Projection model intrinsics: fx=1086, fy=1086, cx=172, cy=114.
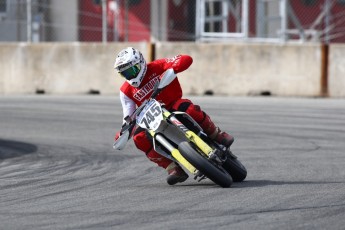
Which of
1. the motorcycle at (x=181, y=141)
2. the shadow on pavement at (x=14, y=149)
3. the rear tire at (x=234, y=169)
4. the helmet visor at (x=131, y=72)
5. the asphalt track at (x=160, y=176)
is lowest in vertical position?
the shadow on pavement at (x=14, y=149)

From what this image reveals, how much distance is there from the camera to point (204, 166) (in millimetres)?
9422

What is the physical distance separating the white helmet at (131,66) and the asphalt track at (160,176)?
3.28ft

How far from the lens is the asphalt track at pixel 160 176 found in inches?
307

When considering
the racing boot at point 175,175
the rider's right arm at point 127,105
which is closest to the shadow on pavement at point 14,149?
the rider's right arm at point 127,105

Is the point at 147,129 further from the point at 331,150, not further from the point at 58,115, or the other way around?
the point at 58,115

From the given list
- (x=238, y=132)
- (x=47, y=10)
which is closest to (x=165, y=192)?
(x=238, y=132)

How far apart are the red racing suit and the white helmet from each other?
0.11 m

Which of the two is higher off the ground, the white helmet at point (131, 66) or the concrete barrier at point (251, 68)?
the white helmet at point (131, 66)

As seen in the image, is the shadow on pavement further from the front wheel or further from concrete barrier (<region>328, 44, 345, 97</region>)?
concrete barrier (<region>328, 44, 345, 97</region>)

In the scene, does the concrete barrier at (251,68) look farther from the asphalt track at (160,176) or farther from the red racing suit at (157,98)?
the red racing suit at (157,98)

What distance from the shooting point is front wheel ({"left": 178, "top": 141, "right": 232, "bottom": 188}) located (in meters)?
9.41

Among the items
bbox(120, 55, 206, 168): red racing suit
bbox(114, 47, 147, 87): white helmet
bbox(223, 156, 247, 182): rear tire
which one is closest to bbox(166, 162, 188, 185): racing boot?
bbox(120, 55, 206, 168): red racing suit

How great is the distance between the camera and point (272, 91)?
20453 millimetres

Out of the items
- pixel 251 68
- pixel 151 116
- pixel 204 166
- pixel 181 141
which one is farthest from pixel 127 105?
pixel 251 68
